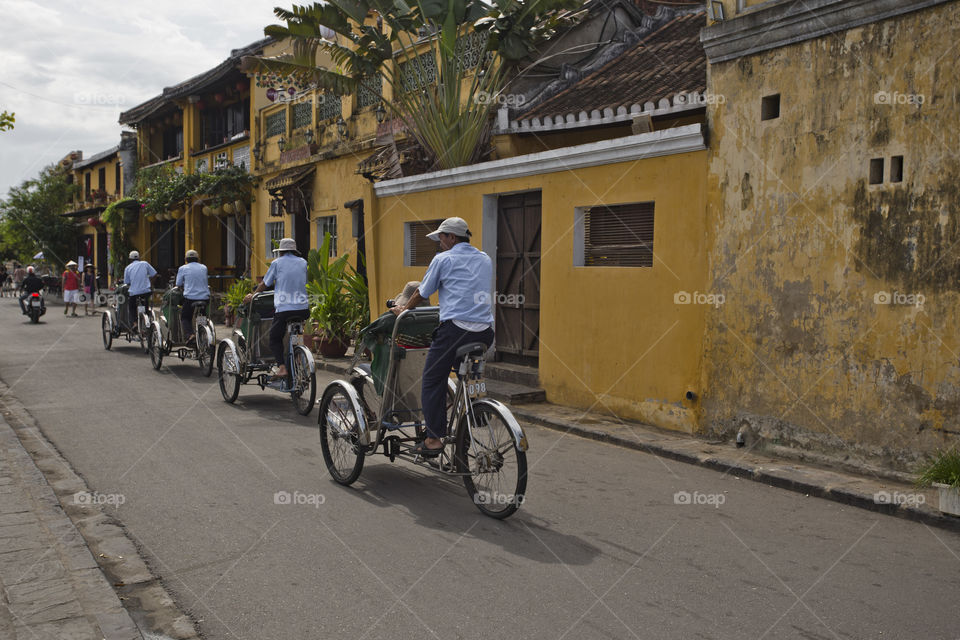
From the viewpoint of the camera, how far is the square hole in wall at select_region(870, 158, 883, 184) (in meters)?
6.71

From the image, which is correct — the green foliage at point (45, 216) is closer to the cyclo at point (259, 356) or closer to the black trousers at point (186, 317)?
the black trousers at point (186, 317)

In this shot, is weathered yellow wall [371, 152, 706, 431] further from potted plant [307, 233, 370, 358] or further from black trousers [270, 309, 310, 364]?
potted plant [307, 233, 370, 358]

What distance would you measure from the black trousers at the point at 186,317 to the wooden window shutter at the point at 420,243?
3.57 meters

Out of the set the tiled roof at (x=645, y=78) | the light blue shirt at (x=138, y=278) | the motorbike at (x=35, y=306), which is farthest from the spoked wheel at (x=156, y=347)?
the motorbike at (x=35, y=306)

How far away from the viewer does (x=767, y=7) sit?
7.50 m

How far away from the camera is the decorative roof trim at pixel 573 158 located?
8367 mm

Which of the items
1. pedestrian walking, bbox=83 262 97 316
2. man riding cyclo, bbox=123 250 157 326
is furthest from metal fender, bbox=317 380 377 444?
pedestrian walking, bbox=83 262 97 316

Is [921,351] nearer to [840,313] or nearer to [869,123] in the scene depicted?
[840,313]

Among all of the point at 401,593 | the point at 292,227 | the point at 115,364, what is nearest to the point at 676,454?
the point at 401,593

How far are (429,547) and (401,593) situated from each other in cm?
72

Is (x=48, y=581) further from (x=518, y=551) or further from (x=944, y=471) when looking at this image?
(x=944, y=471)

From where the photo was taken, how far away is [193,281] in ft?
41.1

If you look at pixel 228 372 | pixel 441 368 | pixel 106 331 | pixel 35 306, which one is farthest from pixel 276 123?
pixel 441 368

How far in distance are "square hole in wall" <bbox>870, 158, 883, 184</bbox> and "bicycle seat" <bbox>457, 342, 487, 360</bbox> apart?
3.60 metres
